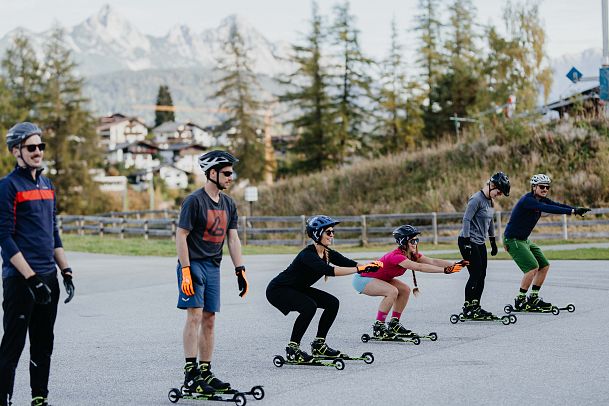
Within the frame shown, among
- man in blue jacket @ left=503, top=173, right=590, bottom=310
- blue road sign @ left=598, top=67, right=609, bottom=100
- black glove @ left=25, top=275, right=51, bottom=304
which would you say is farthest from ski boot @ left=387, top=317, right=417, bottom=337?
blue road sign @ left=598, top=67, right=609, bottom=100

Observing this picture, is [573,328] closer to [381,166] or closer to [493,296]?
[493,296]

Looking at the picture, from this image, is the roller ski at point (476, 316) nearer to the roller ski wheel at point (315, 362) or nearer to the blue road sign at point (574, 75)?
the roller ski wheel at point (315, 362)

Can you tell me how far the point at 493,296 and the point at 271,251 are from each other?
1748 cm

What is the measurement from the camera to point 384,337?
10352mm

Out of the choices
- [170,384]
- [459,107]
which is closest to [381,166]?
[459,107]

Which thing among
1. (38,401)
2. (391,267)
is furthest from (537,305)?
(38,401)

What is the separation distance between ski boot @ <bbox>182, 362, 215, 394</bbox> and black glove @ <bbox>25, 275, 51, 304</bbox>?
4.67 ft

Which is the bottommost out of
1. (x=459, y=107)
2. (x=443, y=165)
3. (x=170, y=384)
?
(x=170, y=384)

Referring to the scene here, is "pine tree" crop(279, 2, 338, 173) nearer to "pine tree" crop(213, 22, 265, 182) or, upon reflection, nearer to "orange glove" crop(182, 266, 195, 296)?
"pine tree" crop(213, 22, 265, 182)

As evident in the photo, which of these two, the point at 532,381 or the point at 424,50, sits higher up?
the point at 424,50

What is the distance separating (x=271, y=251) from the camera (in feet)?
105

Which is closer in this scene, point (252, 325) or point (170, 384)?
point (170, 384)

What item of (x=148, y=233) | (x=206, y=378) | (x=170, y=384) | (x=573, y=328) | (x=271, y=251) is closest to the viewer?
(x=206, y=378)

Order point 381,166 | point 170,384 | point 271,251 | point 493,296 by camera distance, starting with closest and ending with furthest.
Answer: point 170,384
point 493,296
point 271,251
point 381,166
